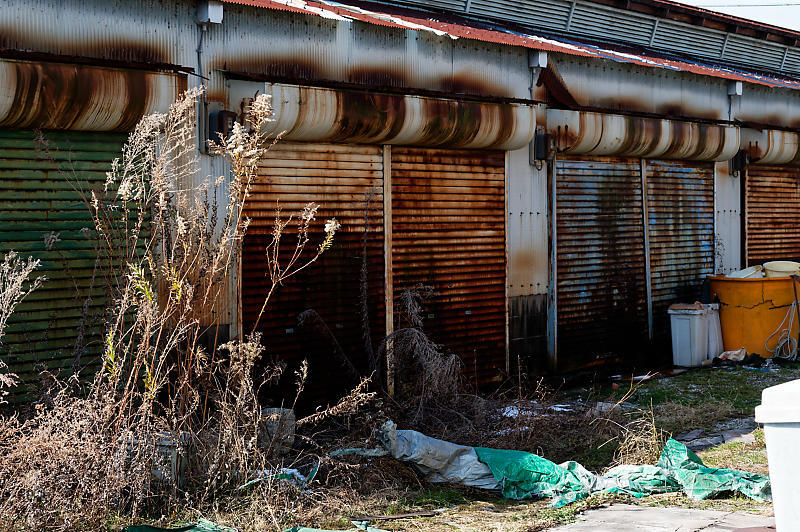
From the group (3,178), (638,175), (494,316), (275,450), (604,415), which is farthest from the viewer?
(638,175)

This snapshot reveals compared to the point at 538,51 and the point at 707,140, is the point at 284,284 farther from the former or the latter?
the point at 707,140

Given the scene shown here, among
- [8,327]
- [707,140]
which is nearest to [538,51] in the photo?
[707,140]

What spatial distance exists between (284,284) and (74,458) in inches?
136

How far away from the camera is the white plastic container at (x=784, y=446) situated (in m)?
4.83

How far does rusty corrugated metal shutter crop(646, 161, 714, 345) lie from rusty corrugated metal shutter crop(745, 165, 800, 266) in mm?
1229

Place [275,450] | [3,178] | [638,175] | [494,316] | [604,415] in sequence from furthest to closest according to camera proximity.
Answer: [638,175]
[494,316]
[604,415]
[3,178]
[275,450]

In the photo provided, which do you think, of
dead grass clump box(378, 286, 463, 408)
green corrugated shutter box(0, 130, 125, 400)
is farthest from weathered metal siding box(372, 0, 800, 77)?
green corrugated shutter box(0, 130, 125, 400)

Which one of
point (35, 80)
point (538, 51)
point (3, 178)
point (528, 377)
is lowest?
point (528, 377)

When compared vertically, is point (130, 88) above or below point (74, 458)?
above

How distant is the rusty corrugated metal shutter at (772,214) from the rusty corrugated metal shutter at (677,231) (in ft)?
4.03

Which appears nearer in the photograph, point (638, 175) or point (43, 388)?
point (43, 388)

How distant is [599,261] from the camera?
12328mm

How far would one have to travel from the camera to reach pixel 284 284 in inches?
352

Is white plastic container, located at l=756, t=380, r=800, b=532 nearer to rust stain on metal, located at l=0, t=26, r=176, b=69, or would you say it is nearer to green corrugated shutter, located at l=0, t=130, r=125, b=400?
green corrugated shutter, located at l=0, t=130, r=125, b=400
